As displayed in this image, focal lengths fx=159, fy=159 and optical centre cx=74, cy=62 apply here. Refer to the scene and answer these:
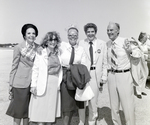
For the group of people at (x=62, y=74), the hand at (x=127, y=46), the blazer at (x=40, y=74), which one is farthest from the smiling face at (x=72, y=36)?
the hand at (x=127, y=46)

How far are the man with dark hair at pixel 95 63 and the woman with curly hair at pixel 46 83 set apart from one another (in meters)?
0.68

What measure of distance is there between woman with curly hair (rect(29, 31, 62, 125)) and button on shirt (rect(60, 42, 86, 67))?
16cm

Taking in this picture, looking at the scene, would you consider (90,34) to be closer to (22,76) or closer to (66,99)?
(66,99)

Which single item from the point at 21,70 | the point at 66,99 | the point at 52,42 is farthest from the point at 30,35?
the point at 66,99

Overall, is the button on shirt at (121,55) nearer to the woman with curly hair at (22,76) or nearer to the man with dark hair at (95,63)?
the man with dark hair at (95,63)

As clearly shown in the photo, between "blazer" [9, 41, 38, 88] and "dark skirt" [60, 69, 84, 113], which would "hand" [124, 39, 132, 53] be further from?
"blazer" [9, 41, 38, 88]

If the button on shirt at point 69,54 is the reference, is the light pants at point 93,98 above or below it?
below

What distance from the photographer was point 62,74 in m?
2.75

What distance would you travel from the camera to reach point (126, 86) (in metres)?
2.88

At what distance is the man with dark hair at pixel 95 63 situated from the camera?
3031 mm

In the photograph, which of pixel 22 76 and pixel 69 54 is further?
pixel 69 54

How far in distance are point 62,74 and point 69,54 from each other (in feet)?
1.23

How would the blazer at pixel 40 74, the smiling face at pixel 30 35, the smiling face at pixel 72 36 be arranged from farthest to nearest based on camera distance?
the smiling face at pixel 72 36 < the smiling face at pixel 30 35 < the blazer at pixel 40 74

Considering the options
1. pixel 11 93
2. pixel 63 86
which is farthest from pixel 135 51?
pixel 11 93
